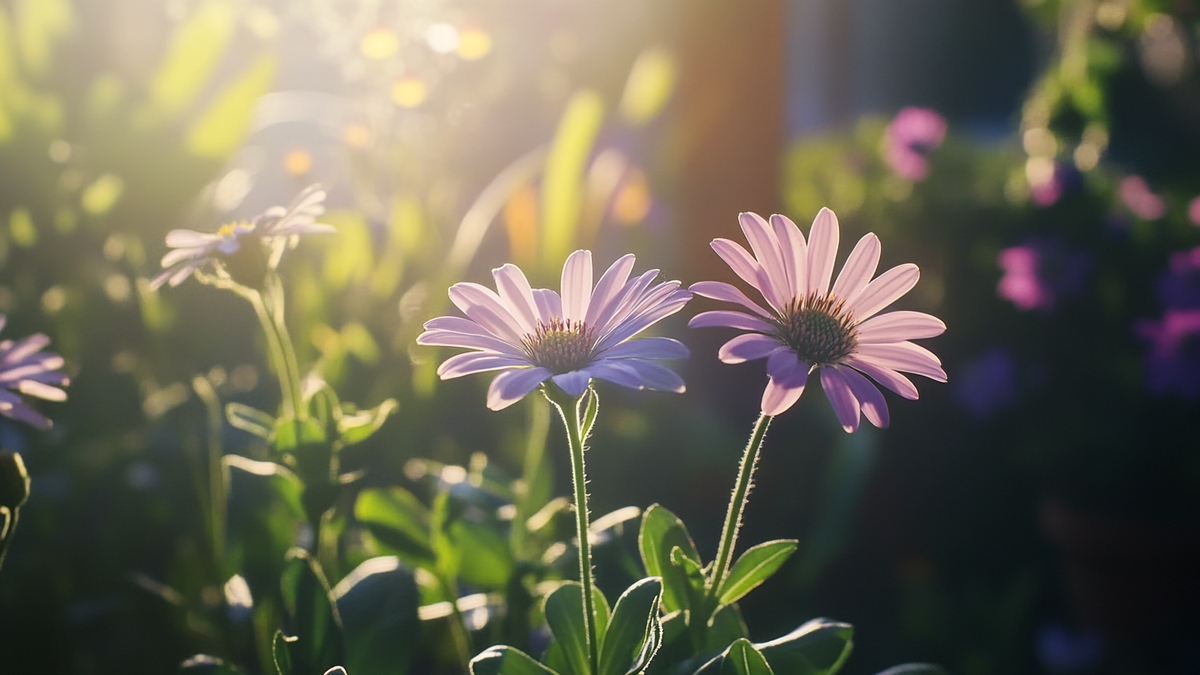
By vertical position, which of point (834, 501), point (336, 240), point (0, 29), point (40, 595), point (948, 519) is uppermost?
point (0, 29)

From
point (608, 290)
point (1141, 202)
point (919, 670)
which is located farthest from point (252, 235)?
point (1141, 202)

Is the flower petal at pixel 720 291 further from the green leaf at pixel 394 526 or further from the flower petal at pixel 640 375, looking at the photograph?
the green leaf at pixel 394 526

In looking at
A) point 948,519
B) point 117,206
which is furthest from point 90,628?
point 948,519

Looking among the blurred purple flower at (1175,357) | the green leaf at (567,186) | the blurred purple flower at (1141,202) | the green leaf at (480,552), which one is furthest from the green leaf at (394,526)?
the blurred purple flower at (1141,202)

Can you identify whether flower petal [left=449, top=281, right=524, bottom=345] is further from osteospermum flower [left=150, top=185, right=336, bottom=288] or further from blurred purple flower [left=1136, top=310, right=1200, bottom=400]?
blurred purple flower [left=1136, top=310, right=1200, bottom=400]

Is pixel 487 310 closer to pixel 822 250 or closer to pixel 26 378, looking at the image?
pixel 822 250

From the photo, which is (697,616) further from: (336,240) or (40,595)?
(336,240)
